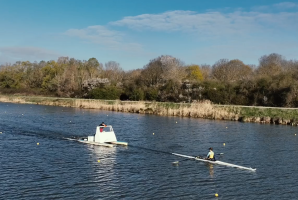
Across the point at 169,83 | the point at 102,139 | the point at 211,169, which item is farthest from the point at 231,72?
the point at 211,169

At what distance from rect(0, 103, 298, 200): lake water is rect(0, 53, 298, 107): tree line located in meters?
31.0

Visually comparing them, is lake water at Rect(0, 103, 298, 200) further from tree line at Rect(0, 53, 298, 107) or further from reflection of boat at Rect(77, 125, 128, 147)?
tree line at Rect(0, 53, 298, 107)

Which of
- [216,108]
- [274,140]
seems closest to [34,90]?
[216,108]

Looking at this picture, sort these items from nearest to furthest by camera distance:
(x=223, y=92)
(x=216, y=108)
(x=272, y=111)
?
(x=272, y=111) → (x=216, y=108) → (x=223, y=92)

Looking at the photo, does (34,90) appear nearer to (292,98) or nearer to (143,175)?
(292,98)

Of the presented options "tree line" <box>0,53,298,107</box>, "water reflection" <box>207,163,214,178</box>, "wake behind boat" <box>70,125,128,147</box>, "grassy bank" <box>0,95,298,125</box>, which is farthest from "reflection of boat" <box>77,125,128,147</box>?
"tree line" <box>0,53,298,107</box>

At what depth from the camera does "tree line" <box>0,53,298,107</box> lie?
73.0 meters

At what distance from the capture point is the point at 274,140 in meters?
37.8

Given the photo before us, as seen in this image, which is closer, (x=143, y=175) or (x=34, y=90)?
(x=143, y=175)

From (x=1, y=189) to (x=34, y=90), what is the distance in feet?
343

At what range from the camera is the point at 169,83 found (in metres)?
87.9

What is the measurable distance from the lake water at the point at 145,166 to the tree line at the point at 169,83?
30976 mm

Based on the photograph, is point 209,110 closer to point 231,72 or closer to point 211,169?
point 211,169

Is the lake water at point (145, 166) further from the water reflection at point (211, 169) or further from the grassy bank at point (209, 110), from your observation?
the grassy bank at point (209, 110)
